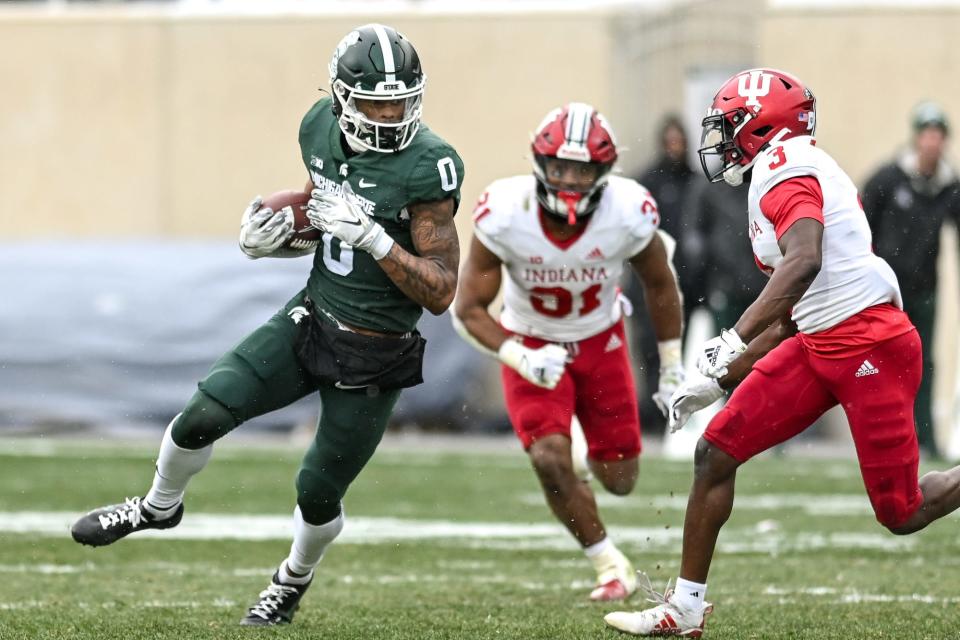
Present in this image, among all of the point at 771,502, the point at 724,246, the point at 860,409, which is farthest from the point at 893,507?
the point at 724,246

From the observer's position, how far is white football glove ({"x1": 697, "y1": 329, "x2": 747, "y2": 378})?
4.43m

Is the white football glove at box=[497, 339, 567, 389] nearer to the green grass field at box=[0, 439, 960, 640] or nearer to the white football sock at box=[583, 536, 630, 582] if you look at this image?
the white football sock at box=[583, 536, 630, 582]

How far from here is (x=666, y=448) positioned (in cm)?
1076

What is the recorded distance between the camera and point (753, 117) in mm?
4746

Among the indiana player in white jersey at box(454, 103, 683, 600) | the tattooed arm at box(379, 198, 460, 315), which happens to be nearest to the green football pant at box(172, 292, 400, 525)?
the tattooed arm at box(379, 198, 460, 315)

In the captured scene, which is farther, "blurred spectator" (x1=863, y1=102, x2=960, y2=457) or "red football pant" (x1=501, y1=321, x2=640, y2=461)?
"blurred spectator" (x1=863, y1=102, x2=960, y2=457)

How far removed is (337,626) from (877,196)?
5.41 metres

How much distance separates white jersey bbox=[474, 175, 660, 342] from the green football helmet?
3.40 ft

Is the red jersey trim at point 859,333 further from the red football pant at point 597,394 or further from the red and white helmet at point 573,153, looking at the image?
the red football pant at point 597,394

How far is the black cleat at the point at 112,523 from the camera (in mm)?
4938

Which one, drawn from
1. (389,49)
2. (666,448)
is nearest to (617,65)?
(666,448)

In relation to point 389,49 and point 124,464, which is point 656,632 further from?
point 124,464

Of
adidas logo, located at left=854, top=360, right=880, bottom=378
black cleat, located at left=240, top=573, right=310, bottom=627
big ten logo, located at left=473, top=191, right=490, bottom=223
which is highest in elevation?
adidas logo, located at left=854, top=360, right=880, bottom=378

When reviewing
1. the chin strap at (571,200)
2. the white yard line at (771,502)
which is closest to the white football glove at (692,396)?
the chin strap at (571,200)
